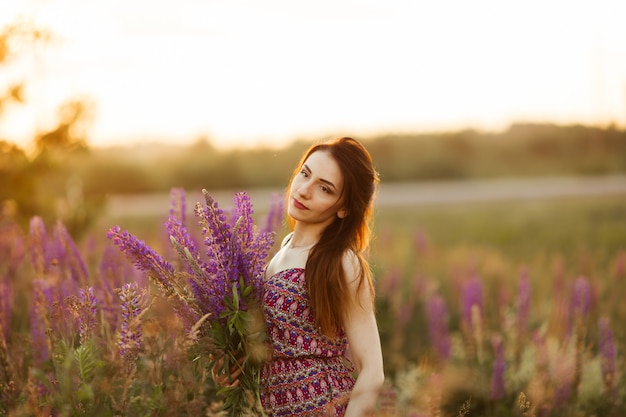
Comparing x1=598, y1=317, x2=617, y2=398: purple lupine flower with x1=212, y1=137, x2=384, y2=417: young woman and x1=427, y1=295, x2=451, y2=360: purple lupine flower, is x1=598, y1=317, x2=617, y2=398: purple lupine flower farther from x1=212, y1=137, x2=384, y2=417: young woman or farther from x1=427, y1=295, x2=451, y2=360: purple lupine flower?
x1=212, y1=137, x2=384, y2=417: young woman

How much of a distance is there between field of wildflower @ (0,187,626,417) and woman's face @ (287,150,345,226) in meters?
0.27

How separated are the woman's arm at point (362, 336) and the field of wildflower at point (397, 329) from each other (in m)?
0.19

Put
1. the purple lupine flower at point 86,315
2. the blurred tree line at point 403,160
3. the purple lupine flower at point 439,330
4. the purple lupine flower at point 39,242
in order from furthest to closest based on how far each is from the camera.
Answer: the blurred tree line at point 403,160 → the purple lupine flower at point 439,330 → the purple lupine flower at point 39,242 → the purple lupine flower at point 86,315

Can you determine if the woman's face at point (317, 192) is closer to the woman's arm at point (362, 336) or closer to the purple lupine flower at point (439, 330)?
the woman's arm at point (362, 336)

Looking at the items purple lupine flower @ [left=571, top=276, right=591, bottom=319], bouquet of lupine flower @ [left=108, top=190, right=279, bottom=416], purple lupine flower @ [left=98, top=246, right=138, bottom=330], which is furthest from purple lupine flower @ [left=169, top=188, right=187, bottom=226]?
purple lupine flower @ [left=571, top=276, right=591, bottom=319]

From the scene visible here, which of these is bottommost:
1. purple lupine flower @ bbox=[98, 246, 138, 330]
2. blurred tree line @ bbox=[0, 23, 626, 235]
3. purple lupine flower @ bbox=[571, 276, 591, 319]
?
blurred tree line @ bbox=[0, 23, 626, 235]

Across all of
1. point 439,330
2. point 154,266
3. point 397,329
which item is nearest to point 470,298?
point 439,330

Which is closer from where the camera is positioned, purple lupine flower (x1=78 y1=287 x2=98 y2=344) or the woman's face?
purple lupine flower (x1=78 y1=287 x2=98 y2=344)

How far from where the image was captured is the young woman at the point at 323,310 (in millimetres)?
2873

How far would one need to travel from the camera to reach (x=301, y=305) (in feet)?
9.66

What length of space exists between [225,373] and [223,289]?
0.91ft

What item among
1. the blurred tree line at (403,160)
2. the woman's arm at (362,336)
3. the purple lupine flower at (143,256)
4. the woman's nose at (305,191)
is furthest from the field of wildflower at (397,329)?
the blurred tree line at (403,160)

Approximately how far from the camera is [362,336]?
291 centimetres

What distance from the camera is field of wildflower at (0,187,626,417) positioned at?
7.31ft
